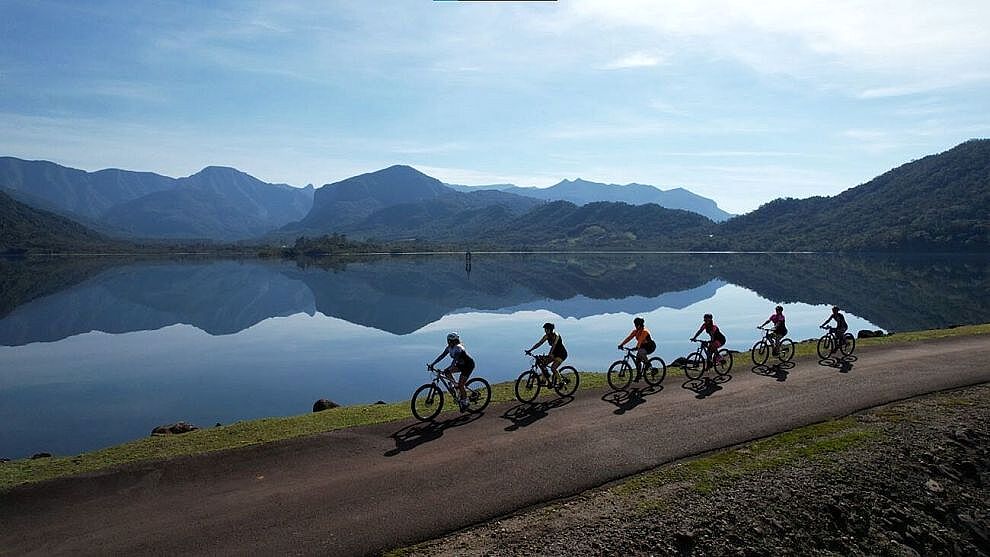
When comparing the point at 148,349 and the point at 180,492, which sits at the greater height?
the point at 180,492

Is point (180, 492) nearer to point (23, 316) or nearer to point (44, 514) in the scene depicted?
point (44, 514)

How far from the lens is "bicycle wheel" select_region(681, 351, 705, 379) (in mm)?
20500

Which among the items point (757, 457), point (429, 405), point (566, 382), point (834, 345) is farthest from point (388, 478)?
point (834, 345)

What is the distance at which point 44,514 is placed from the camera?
33.8 ft

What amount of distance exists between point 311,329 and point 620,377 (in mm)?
37570

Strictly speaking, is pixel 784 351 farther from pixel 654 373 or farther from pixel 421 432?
pixel 421 432

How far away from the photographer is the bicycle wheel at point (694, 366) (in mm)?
20500

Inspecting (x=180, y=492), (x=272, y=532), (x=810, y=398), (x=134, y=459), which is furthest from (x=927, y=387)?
(x=134, y=459)

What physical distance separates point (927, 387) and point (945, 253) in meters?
193

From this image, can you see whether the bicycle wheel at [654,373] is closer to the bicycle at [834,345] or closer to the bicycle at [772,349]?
the bicycle at [772,349]

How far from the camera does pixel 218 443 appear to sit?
46.1 feet

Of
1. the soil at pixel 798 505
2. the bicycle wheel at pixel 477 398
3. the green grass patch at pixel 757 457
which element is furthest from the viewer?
the bicycle wheel at pixel 477 398

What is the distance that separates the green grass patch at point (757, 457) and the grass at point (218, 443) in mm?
77

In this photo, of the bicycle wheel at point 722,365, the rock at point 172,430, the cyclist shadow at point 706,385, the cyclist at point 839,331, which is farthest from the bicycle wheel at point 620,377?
the rock at point 172,430
